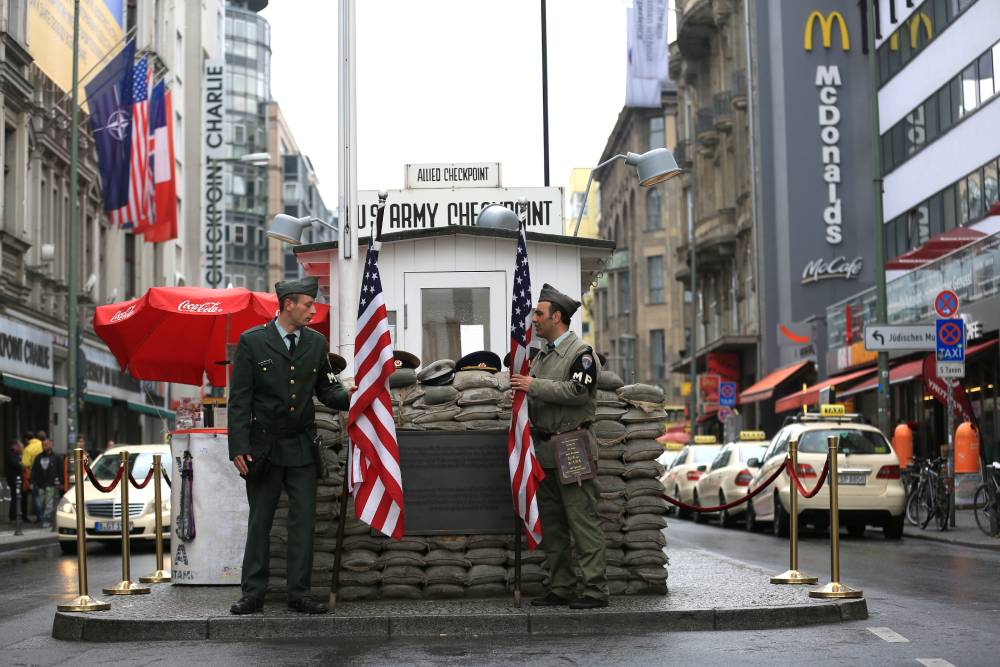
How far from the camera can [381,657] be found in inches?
335

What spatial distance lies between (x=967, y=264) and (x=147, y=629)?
77.7ft

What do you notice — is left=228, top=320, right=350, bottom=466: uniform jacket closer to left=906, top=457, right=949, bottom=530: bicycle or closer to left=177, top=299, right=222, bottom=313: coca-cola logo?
left=177, top=299, right=222, bottom=313: coca-cola logo

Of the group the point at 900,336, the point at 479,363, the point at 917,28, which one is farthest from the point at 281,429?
the point at 917,28

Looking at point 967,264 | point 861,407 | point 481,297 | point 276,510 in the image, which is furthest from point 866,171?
point 276,510

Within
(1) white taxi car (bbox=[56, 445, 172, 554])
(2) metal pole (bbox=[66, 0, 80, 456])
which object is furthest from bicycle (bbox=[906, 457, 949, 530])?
(2) metal pole (bbox=[66, 0, 80, 456])

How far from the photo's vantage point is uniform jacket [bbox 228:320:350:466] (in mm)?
10016

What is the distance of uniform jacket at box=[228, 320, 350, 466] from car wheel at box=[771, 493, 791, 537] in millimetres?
14050

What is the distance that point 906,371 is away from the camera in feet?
107

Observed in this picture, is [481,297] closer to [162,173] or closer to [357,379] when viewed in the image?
[357,379]

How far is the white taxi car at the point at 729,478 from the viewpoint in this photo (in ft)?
86.9

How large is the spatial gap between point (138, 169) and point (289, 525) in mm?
30626

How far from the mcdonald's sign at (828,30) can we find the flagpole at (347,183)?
37.8 meters

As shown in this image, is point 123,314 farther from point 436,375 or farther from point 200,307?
point 436,375

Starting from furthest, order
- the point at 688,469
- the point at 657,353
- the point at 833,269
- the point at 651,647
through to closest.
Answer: the point at 657,353
the point at 833,269
the point at 688,469
the point at 651,647
